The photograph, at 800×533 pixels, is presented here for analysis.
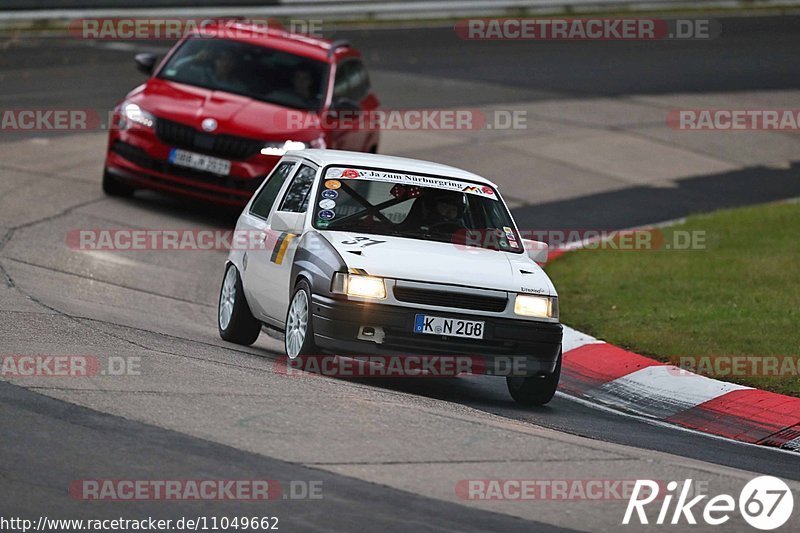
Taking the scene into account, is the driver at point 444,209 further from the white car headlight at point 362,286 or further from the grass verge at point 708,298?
the grass verge at point 708,298

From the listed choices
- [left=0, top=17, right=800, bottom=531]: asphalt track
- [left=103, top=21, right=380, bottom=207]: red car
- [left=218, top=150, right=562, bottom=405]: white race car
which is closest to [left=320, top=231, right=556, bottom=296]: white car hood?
[left=218, top=150, right=562, bottom=405]: white race car

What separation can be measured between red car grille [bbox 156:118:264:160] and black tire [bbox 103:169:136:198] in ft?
3.33

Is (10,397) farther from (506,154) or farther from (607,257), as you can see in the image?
(506,154)

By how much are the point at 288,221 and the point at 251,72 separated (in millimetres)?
6969

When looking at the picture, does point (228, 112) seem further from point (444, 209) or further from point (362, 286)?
point (362, 286)

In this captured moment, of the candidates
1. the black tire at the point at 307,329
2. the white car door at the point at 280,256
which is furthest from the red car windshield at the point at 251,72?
the black tire at the point at 307,329

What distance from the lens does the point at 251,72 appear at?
17.0m

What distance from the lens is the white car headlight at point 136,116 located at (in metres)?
16.1

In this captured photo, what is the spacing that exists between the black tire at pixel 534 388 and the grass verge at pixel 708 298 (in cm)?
174

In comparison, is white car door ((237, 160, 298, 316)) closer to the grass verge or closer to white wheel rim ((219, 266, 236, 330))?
white wheel rim ((219, 266, 236, 330))

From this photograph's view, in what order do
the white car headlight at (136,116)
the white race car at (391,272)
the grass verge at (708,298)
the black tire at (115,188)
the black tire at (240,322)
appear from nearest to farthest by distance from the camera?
the white race car at (391,272) < the black tire at (240,322) < the grass verge at (708,298) < the white car headlight at (136,116) < the black tire at (115,188)

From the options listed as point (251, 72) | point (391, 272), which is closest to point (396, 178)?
point (391, 272)

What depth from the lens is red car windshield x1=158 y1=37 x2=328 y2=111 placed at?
661 inches

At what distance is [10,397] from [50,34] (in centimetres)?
2307
